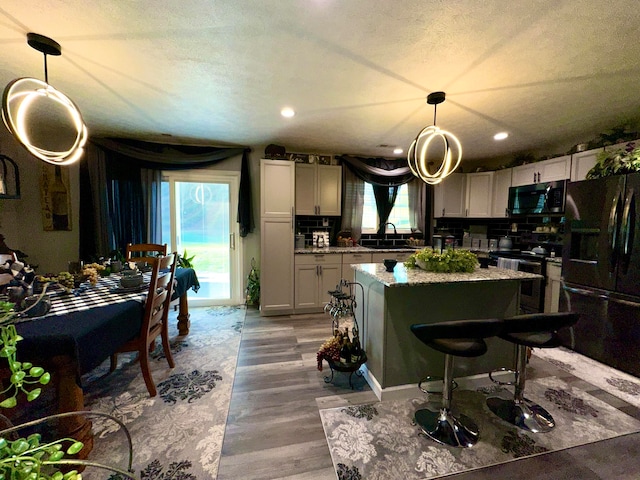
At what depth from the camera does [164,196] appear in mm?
3947

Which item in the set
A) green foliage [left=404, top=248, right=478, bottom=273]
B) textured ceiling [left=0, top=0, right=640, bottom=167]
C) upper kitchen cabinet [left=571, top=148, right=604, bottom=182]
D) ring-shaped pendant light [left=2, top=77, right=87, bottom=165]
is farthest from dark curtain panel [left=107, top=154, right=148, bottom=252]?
upper kitchen cabinet [left=571, top=148, right=604, bottom=182]

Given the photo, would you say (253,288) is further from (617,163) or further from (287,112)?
(617,163)

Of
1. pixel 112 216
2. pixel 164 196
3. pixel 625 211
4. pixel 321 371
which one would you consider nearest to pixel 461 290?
pixel 321 371

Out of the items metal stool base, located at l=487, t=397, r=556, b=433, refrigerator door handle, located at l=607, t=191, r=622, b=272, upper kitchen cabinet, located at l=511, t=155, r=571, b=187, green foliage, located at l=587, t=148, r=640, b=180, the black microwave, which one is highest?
upper kitchen cabinet, located at l=511, t=155, r=571, b=187

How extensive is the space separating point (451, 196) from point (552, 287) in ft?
→ 6.58

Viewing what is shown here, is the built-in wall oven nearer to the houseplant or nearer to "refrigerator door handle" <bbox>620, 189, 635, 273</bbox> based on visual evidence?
"refrigerator door handle" <bbox>620, 189, 635, 273</bbox>

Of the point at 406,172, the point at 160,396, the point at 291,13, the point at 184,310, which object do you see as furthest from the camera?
the point at 406,172

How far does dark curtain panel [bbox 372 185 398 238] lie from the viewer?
15.2 ft

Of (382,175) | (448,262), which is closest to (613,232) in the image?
(448,262)

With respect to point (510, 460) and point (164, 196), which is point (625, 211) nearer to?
point (510, 460)

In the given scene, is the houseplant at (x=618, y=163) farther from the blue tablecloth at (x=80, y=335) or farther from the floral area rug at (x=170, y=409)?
the blue tablecloth at (x=80, y=335)

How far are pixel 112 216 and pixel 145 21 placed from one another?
9.61 feet

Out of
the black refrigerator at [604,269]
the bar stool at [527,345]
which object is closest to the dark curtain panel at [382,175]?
the black refrigerator at [604,269]

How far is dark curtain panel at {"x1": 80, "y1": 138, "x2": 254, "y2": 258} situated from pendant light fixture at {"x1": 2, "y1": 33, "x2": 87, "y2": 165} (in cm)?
43
